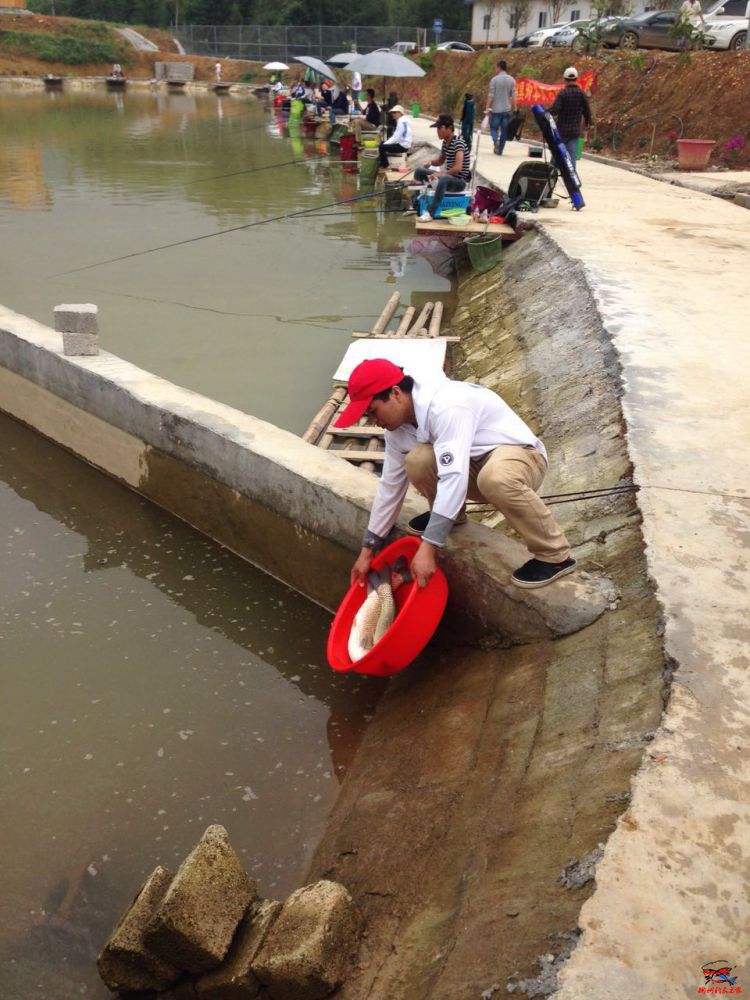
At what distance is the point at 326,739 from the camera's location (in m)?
4.51

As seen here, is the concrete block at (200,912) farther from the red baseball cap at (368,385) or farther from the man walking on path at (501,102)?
the man walking on path at (501,102)

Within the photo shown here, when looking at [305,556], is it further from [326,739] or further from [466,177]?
[466,177]

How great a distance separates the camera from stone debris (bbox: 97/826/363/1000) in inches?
112

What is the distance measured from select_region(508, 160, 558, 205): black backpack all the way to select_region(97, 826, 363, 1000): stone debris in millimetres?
11374

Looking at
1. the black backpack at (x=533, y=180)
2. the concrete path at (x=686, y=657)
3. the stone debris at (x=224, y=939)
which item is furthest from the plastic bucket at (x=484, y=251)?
the stone debris at (x=224, y=939)

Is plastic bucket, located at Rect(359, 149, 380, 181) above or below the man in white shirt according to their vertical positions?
below

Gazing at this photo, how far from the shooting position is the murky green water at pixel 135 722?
12.0ft

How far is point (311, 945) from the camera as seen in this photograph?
9.25ft

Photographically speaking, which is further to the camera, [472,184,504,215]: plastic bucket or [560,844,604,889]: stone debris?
[472,184,504,215]: plastic bucket

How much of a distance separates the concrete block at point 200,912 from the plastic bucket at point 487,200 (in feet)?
38.3

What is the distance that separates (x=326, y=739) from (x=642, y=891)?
7.34ft

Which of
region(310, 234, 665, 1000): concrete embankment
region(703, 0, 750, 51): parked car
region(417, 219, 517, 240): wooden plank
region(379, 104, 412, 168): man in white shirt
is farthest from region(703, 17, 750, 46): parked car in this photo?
region(310, 234, 665, 1000): concrete embankment

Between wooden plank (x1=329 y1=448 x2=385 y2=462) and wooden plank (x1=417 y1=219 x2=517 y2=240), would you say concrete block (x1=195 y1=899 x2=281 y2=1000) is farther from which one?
wooden plank (x1=417 y1=219 x2=517 y2=240)

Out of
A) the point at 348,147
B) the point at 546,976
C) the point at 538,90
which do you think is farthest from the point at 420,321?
the point at 348,147
